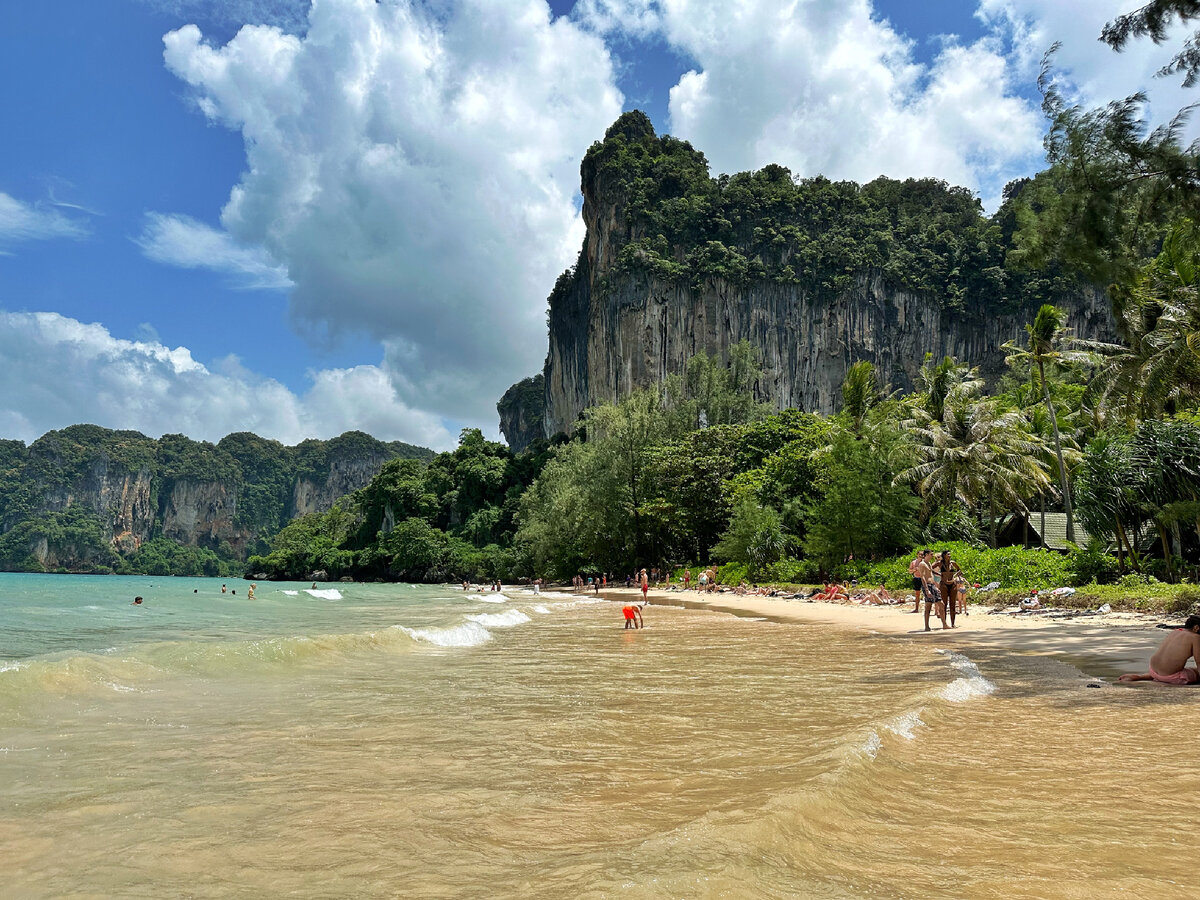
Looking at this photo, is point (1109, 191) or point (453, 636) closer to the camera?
point (1109, 191)

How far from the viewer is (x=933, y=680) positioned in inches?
292

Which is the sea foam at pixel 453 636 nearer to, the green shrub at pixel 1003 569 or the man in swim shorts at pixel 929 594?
the man in swim shorts at pixel 929 594

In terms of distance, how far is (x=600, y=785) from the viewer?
12.9ft

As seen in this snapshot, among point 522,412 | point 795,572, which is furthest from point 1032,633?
point 522,412

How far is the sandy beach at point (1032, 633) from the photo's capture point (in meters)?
8.58

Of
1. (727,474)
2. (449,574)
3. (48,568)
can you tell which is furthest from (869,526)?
(48,568)

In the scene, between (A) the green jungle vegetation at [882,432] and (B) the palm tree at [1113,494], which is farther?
(B) the palm tree at [1113,494]

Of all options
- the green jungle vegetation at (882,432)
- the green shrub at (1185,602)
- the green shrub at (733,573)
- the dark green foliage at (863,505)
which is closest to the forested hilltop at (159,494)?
the green jungle vegetation at (882,432)

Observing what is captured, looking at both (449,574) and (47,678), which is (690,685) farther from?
(449,574)

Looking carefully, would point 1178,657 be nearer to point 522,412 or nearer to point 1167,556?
point 1167,556

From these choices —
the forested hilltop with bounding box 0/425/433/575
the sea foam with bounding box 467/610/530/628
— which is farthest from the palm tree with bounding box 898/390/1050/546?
the forested hilltop with bounding box 0/425/433/575

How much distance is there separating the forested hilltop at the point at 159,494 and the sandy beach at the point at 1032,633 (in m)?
121

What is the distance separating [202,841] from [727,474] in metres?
37.8

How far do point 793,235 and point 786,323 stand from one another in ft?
29.1
